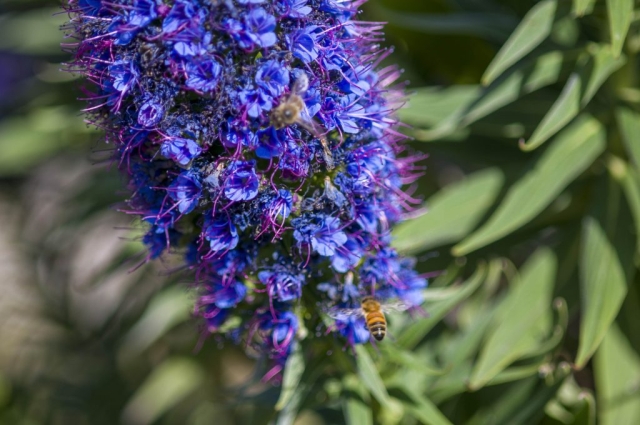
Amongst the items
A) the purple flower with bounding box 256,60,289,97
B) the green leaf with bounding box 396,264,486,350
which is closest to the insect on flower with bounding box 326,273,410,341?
the green leaf with bounding box 396,264,486,350

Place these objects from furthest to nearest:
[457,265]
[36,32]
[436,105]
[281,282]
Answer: [36,32] → [436,105] → [457,265] → [281,282]

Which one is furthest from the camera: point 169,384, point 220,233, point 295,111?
point 169,384

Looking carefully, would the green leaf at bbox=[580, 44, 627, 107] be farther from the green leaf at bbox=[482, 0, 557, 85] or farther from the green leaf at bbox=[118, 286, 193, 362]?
the green leaf at bbox=[118, 286, 193, 362]

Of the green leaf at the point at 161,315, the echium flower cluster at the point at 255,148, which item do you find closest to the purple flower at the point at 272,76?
the echium flower cluster at the point at 255,148

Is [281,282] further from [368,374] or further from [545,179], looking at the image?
[545,179]

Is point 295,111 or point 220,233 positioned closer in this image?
point 295,111

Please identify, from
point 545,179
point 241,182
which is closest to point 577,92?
point 545,179

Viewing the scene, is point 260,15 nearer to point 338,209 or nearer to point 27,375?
point 338,209
